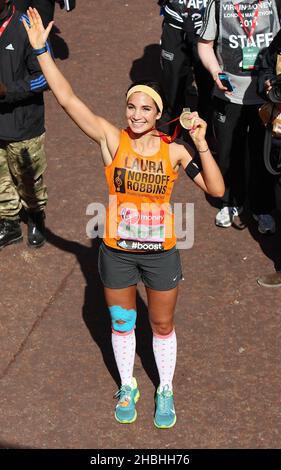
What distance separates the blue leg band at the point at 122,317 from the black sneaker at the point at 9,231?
2.13 meters

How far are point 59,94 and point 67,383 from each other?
217 centimetres

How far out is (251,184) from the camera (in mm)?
7176

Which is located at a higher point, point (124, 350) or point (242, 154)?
point (242, 154)

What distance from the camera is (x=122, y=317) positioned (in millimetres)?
5160

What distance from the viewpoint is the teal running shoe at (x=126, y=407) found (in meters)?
5.46

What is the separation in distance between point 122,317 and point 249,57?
2.57m

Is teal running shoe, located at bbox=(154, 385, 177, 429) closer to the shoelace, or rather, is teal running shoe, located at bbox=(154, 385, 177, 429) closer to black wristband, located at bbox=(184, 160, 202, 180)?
the shoelace

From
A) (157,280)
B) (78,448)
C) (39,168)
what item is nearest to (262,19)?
(39,168)

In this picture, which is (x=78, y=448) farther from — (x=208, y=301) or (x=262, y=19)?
(x=262, y=19)

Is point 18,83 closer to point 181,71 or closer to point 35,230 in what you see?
point 35,230

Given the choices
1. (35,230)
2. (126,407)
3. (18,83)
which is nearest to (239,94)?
(18,83)

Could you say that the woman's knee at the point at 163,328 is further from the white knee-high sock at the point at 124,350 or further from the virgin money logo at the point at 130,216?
the virgin money logo at the point at 130,216

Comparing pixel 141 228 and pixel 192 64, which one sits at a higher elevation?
pixel 141 228

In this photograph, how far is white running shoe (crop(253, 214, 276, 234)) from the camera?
713 centimetres
